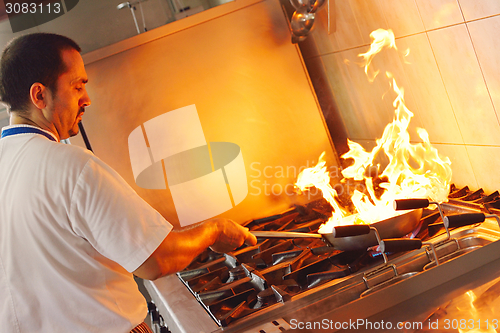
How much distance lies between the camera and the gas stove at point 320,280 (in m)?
0.88

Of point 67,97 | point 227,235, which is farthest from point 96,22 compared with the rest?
point 227,235

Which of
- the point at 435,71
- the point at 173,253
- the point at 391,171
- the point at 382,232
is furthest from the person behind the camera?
the point at 391,171

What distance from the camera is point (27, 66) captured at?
34.0 inches

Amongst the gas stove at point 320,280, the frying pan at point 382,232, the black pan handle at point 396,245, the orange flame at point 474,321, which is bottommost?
the orange flame at point 474,321

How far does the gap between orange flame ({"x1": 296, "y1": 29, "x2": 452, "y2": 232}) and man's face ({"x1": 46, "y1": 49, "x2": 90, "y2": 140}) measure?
2.51 feet

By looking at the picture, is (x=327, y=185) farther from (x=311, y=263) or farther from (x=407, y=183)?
(x=311, y=263)

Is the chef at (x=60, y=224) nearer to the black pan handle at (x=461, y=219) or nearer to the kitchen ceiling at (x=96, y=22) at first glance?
the black pan handle at (x=461, y=219)

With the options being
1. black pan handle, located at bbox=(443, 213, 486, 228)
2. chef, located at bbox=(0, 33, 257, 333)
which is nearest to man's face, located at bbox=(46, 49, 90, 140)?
chef, located at bbox=(0, 33, 257, 333)

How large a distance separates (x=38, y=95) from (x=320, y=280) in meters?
0.77

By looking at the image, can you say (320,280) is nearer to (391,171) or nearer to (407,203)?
(407,203)

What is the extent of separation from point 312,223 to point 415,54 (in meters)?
0.65

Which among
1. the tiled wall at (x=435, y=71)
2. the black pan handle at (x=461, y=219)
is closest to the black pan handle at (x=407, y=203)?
the black pan handle at (x=461, y=219)

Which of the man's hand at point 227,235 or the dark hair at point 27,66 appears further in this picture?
the man's hand at point 227,235

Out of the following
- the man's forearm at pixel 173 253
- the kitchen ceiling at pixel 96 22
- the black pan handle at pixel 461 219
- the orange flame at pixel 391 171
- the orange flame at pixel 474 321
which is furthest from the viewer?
the kitchen ceiling at pixel 96 22
